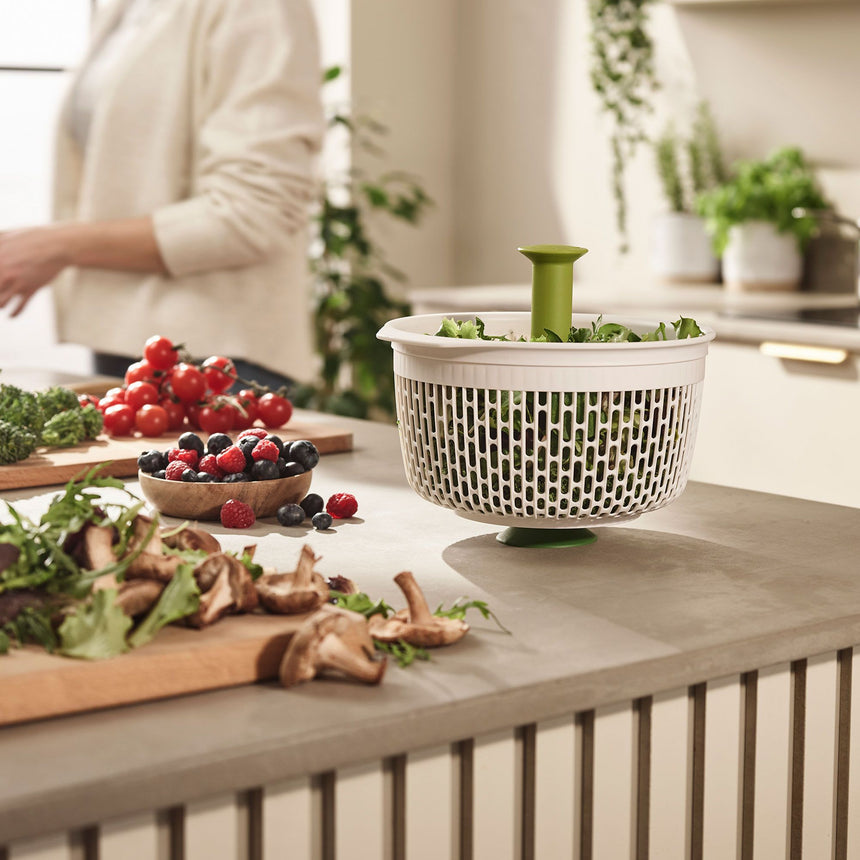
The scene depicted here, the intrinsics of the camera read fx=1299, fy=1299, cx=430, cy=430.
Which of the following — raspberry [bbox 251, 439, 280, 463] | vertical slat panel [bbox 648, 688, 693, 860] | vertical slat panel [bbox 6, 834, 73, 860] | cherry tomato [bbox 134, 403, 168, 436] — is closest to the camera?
vertical slat panel [bbox 6, 834, 73, 860]

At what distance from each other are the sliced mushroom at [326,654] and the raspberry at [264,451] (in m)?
0.44

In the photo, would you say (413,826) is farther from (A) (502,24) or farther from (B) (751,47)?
(A) (502,24)

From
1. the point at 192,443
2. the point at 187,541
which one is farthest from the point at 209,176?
the point at 187,541

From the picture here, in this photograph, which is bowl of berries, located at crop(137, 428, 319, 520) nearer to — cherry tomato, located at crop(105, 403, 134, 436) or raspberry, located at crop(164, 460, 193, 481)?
raspberry, located at crop(164, 460, 193, 481)

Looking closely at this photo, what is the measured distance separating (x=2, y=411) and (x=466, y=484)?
0.62 meters

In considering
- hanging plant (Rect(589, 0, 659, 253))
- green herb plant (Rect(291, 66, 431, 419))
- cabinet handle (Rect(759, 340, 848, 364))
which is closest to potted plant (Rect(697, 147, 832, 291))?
hanging plant (Rect(589, 0, 659, 253))

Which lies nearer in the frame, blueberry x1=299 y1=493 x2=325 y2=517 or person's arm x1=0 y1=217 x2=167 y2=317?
blueberry x1=299 y1=493 x2=325 y2=517

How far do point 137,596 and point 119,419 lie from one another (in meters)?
0.78

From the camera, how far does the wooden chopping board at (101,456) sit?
4.43 feet

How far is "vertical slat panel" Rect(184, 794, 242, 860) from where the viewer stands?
0.70m

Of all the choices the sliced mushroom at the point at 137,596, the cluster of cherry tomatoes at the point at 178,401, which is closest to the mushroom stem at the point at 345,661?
→ the sliced mushroom at the point at 137,596

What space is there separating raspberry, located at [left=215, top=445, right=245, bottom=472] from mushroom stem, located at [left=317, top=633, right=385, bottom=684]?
1.49ft

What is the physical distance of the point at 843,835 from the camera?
98 cm

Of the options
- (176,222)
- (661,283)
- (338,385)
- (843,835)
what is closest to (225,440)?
(843,835)
